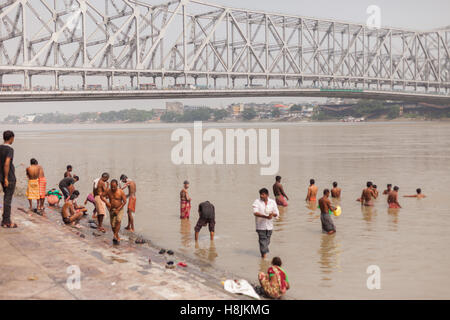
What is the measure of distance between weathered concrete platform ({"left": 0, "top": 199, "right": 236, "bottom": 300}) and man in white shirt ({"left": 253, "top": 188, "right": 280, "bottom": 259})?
152 centimetres

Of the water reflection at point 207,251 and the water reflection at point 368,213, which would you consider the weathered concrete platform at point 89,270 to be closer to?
the water reflection at point 207,251

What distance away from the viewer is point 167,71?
79.8m

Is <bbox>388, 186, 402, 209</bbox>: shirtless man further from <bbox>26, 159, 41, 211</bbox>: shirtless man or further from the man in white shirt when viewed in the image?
<bbox>26, 159, 41, 211</bbox>: shirtless man

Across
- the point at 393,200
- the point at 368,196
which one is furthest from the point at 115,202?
the point at 393,200

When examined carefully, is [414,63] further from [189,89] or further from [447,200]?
[447,200]

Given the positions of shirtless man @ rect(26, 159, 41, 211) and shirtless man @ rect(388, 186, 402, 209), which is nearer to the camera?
shirtless man @ rect(26, 159, 41, 211)

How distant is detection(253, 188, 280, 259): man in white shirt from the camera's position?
916 centimetres

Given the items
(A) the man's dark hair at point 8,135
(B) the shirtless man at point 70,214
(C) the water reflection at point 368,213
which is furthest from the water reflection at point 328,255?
(A) the man's dark hair at point 8,135

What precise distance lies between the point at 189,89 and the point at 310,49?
44.1 metres

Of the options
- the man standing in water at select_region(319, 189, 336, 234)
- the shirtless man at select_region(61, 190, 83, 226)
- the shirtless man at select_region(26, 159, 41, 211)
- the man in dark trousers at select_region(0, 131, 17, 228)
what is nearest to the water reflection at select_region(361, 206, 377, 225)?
the man standing in water at select_region(319, 189, 336, 234)

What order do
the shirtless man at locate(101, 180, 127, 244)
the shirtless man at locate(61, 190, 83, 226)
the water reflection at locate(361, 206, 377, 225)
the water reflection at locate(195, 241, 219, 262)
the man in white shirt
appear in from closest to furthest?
the man in white shirt → the water reflection at locate(195, 241, 219, 262) → the shirtless man at locate(101, 180, 127, 244) → the shirtless man at locate(61, 190, 83, 226) → the water reflection at locate(361, 206, 377, 225)

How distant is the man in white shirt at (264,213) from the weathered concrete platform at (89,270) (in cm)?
152

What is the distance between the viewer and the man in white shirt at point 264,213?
9164 mm
